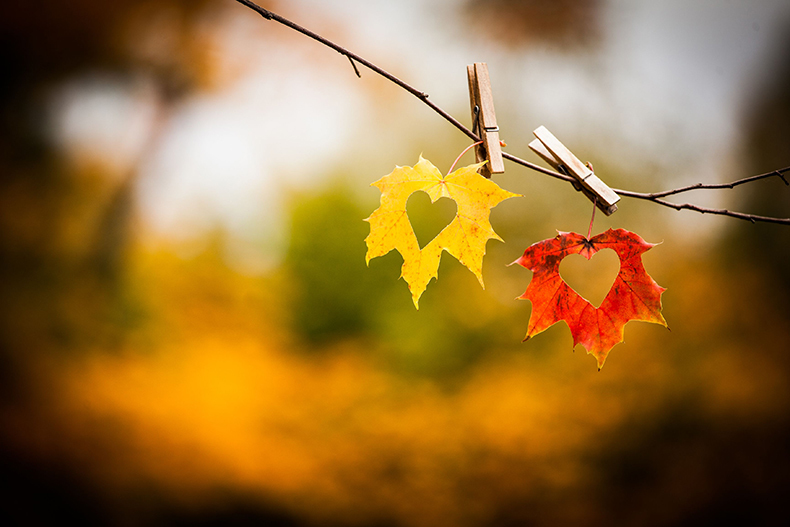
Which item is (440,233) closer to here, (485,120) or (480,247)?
(480,247)

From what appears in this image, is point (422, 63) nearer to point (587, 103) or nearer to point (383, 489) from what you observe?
point (587, 103)

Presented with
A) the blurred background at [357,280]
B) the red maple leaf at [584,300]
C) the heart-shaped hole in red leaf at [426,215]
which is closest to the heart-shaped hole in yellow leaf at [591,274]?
the blurred background at [357,280]

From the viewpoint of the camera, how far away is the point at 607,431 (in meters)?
1.67

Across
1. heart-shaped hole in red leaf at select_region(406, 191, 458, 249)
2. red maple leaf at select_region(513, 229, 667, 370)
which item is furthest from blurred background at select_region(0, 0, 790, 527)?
red maple leaf at select_region(513, 229, 667, 370)

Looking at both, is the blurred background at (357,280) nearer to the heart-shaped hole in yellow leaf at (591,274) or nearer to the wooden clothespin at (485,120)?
the heart-shaped hole in yellow leaf at (591,274)

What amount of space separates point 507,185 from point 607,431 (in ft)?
3.21

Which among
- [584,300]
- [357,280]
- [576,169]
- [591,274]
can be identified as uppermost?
[591,274]

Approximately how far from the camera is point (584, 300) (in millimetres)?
636

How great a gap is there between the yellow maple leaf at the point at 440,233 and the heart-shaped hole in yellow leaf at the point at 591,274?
1.12 meters

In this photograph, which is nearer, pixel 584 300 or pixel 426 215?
pixel 584 300

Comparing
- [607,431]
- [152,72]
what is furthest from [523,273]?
[152,72]

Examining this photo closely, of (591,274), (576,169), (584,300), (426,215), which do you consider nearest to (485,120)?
(576,169)

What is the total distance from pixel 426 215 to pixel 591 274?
2.06 ft

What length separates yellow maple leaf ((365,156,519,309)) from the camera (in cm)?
59
